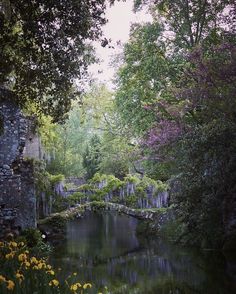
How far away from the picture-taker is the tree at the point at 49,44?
297 inches

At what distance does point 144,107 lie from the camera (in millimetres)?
17047

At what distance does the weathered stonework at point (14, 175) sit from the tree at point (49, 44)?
366 cm

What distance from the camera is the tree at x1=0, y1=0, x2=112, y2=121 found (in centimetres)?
753

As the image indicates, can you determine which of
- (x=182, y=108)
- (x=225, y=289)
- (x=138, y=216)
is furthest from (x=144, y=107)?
(x=225, y=289)

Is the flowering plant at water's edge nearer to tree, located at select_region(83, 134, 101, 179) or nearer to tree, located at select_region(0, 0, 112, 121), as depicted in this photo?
Answer: tree, located at select_region(0, 0, 112, 121)

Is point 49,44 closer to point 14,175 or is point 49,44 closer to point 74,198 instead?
point 14,175

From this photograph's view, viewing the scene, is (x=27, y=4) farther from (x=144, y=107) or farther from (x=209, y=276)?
(x=144, y=107)

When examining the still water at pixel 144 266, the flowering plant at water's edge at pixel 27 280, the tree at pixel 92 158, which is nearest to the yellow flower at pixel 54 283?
the flowering plant at water's edge at pixel 27 280

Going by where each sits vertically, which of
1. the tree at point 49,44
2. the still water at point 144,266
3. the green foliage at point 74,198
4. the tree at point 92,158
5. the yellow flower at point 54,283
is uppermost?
the tree at point 92,158

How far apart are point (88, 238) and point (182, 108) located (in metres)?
7.88

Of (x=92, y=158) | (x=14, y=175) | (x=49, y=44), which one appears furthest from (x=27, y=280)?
(x=92, y=158)

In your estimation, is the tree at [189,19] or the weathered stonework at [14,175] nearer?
the weathered stonework at [14,175]

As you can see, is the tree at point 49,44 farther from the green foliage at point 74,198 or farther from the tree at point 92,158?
the tree at point 92,158

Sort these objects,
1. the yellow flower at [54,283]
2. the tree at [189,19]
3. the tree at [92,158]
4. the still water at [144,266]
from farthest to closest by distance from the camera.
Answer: the tree at [92,158] < the tree at [189,19] < the still water at [144,266] < the yellow flower at [54,283]
